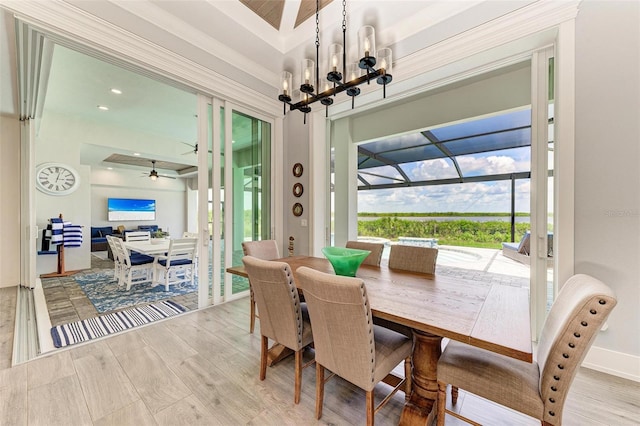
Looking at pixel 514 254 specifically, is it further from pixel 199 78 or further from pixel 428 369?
pixel 199 78

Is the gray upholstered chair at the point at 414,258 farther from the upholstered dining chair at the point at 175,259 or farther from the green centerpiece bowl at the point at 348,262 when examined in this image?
the upholstered dining chair at the point at 175,259

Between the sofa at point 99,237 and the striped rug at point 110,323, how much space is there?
6.50 meters

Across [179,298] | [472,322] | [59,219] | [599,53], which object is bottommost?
[179,298]

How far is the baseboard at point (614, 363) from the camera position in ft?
5.84

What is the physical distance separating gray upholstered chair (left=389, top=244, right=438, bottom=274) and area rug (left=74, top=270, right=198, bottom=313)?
3252mm

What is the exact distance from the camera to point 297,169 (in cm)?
383

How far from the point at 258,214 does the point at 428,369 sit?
294 centimetres

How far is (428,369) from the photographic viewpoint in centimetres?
142

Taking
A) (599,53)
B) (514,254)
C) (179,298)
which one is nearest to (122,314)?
(179,298)

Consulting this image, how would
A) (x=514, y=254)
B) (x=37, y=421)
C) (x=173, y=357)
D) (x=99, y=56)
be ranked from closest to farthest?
(x=37, y=421) → (x=173, y=357) → (x=99, y=56) → (x=514, y=254)

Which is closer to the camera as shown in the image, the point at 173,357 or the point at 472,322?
the point at 472,322

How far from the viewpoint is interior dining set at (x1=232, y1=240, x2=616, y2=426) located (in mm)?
969

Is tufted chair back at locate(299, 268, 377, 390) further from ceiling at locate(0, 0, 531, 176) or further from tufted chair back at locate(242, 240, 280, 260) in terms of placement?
ceiling at locate(0, 0, 531, 176)

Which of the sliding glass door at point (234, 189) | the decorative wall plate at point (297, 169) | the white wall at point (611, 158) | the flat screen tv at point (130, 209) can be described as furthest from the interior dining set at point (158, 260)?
the flat screen tv at point (130, 209)
